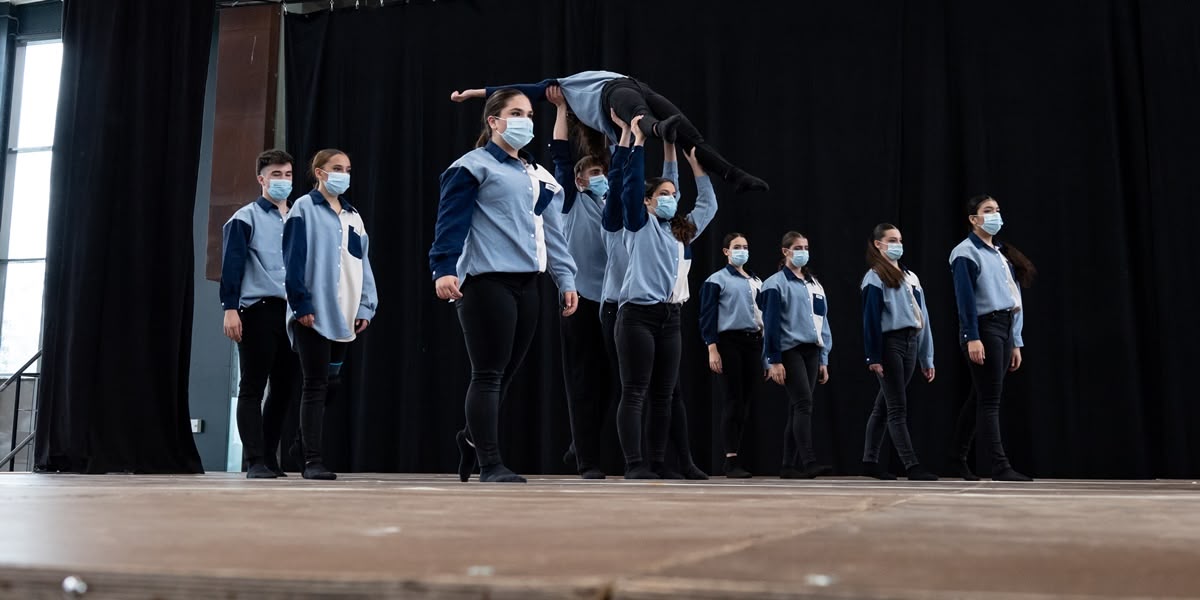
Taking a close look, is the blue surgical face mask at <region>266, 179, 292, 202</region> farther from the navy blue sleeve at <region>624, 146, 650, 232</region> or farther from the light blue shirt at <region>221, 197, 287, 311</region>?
the navy blue sleeve at <region>624, 146, 650, 232</region>

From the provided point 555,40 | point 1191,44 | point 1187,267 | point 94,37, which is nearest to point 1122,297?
point 1187,267

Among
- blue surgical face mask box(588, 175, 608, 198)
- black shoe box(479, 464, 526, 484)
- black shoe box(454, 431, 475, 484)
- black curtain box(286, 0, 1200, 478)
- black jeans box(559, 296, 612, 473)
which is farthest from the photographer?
black curtain box(286, 0, 1200, 478)

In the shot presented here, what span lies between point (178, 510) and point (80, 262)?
467 cm

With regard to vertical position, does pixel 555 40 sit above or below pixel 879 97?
above

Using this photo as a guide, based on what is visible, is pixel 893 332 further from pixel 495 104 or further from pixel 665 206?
pixel 495 104

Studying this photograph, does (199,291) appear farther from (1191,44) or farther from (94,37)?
(1191,44)

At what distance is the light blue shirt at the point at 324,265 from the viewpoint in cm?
338

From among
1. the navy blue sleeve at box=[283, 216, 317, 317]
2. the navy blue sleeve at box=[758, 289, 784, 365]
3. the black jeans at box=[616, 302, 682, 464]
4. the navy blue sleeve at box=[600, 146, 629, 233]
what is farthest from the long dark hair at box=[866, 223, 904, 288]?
the navy blue sleeve at box=[283, 216, 317, 317]

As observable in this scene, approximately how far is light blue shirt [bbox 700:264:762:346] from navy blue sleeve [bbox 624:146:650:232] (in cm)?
132

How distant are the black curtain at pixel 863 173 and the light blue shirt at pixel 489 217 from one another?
9.89 feet

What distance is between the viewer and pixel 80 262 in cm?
519

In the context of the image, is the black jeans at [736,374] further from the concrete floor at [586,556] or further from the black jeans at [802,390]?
the concrete floor at [586,556]

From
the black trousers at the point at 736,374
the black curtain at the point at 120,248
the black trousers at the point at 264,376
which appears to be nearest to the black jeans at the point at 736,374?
the black trousers at the point at 736,374

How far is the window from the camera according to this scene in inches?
300
